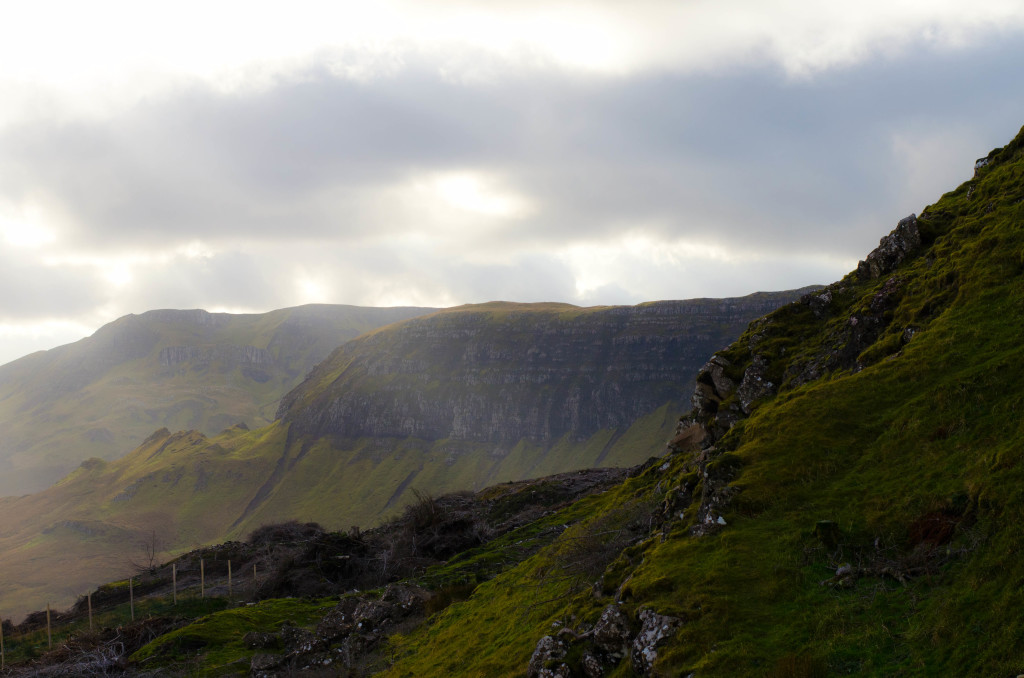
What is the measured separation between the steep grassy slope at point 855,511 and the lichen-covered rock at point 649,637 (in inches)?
3.1

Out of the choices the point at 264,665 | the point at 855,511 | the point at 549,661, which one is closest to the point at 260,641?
the point at 264,665

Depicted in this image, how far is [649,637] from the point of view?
67.6 feet

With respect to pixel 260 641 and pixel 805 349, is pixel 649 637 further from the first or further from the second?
pixel 260 641

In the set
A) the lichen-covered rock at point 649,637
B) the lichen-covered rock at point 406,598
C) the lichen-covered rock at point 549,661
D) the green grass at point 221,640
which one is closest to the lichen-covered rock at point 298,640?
the green grass at point 221,640

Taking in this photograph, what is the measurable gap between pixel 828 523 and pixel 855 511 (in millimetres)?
1252

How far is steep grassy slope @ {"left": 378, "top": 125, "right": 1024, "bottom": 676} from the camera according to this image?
1730 cm

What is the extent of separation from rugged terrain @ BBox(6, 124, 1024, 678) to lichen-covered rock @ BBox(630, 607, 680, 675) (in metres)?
0.06

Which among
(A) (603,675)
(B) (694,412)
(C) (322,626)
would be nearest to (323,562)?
(C) (322,626)

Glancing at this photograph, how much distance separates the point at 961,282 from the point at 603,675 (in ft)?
71.2

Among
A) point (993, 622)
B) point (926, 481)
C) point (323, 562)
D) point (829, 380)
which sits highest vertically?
point (829, 380)

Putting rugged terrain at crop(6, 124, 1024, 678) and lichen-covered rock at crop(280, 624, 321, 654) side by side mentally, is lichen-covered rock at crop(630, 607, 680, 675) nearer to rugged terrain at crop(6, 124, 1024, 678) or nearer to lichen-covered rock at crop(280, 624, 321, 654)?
rugged terrain at crop(6, 124, 1024, 678)

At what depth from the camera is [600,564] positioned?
3275 cm

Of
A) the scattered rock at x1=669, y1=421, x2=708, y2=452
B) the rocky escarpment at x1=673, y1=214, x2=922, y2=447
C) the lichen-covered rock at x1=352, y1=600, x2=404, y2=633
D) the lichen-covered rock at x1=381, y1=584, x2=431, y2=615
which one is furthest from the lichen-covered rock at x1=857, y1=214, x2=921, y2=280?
the lichen-covered rock at x1=352, y1=600, x2=404, y2=633

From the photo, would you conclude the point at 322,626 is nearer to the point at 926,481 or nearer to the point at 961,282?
the point at 926,481
